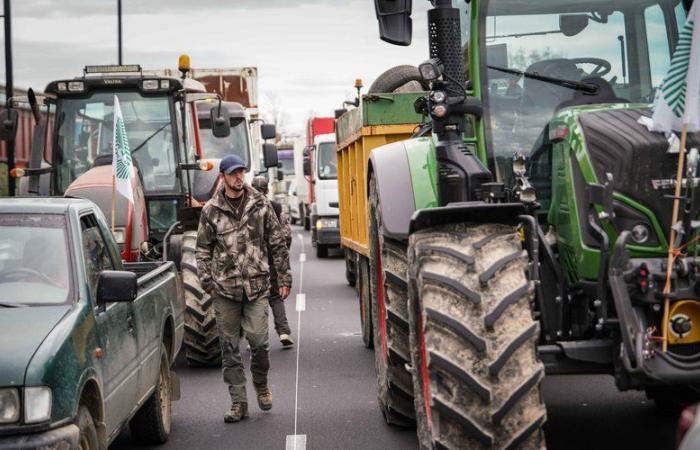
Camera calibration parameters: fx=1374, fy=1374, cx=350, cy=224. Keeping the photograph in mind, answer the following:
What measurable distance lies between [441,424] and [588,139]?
1.85 meters

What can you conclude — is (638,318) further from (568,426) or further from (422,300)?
(568,426)

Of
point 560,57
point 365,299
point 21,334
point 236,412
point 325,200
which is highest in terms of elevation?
point 560,57

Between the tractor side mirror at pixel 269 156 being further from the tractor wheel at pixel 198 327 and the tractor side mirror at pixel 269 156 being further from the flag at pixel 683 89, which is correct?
the flag at pixel 683 89

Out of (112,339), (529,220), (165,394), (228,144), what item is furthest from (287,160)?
(529,220)

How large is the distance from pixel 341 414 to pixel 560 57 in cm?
378

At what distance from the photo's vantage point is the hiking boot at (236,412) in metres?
10.7

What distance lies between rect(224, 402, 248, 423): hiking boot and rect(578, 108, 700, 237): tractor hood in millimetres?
Result: 4426

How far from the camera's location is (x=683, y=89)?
22.2ft

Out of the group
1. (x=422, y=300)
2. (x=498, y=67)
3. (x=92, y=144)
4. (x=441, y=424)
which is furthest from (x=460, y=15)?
(x=92, y=144)

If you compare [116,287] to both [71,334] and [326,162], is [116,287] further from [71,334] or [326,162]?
[326,162]

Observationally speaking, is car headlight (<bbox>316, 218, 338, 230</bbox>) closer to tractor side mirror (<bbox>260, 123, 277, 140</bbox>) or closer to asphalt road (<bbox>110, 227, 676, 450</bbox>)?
tractor side mirror (<bbox>260, 123, 277, 140</bbox>)

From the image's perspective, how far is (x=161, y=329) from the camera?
9930mm

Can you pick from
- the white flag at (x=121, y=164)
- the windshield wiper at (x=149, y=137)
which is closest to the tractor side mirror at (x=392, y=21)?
the white flag at (x=121, y=164)

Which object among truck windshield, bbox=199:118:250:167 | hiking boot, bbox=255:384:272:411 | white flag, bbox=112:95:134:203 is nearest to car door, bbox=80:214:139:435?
hiking boot, bbox=255:384:272:411
